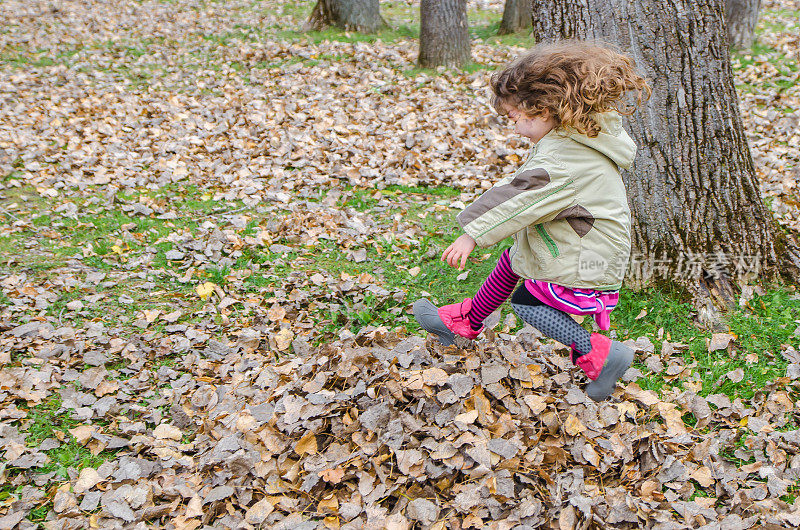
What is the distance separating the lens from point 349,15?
11367mm

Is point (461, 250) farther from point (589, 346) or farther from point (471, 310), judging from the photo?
point (589, 346)

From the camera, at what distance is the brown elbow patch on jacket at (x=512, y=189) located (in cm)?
264

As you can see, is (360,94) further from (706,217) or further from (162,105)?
(706,217)

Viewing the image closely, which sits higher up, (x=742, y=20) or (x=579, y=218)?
(x=742, y=20)

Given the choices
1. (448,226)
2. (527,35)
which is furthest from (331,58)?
(448,226)

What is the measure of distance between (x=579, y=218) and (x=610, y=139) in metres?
0.38

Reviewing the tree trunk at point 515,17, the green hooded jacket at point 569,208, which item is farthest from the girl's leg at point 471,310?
the tree trunk at point 515,17

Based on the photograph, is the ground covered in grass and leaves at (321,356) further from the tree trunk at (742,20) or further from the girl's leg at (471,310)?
the tree trunk at (742,20)

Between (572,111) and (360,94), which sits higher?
(572,111)

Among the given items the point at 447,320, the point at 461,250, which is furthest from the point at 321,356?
the point at 461,250

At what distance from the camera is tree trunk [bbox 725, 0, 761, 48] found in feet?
30.6

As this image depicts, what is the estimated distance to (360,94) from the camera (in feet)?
27.9

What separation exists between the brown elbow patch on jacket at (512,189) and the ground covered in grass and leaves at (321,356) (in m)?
1.02

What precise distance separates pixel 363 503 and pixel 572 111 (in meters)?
1.99
